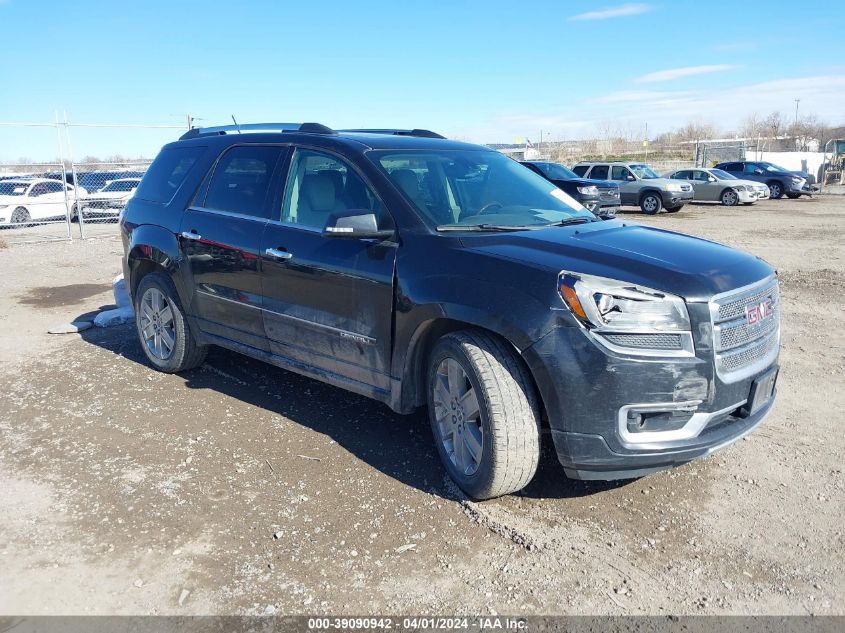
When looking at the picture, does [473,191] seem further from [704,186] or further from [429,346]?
[704,186]

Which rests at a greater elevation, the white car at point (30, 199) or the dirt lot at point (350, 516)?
the white car at point (30, 199)

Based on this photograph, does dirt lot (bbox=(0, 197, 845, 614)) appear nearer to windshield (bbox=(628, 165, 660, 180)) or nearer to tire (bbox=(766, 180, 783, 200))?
windshield (bbox=(628, 165, 660, 180))

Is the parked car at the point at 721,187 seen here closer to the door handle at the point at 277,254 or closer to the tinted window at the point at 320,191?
the tinted window at the point at 320,191

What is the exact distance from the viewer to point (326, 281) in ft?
13.4

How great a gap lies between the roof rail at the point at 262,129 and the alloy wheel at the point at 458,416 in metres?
1.98

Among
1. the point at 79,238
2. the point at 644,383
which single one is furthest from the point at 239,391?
the point at 79,238

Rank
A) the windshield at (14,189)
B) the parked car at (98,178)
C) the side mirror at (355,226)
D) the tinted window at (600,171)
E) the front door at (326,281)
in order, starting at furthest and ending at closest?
the tinted window at (600,171)
the parked car at (98,178)
the windshield at (14,189)
the front door at (326,281)
the side mirror at (355,226)

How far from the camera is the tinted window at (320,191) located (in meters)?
4.13

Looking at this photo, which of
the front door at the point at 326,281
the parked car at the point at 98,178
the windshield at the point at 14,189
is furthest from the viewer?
the parked car at the point at 98,178

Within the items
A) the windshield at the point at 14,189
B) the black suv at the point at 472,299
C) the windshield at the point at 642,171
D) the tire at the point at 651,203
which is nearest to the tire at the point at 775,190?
the windshield at the point at 642,171

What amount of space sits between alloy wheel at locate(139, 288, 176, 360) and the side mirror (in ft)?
7.44

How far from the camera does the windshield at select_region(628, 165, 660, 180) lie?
2325 cm

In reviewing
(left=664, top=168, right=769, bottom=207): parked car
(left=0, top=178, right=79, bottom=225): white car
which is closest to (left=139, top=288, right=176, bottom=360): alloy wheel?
(left=0, top=178, right=79, bottom=225): white car

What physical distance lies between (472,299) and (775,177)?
29769 mm
